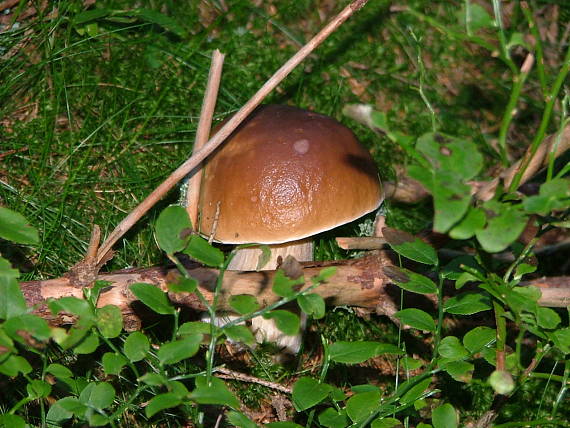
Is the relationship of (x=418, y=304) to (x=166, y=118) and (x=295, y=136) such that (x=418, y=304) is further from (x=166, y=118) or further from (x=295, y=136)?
(x=166, y=118)

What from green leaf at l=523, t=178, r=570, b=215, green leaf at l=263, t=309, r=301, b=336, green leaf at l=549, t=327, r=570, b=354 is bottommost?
green leaf at l=549, t=327, r=570, b=354

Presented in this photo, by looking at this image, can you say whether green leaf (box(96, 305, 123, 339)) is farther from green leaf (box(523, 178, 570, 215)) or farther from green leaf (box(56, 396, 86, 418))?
green leaf (box(523, 178, 570, 215))

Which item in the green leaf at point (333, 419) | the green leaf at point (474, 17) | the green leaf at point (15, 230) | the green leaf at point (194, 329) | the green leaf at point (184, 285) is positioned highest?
the green leaf at point (474, 17)

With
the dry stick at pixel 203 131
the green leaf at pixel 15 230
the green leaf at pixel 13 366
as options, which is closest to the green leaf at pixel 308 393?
the green leaf at pixel 13 366

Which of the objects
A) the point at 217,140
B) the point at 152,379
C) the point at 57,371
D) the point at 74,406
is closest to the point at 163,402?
the point at 152,379

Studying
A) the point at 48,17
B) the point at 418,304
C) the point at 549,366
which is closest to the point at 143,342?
the point at 418,304

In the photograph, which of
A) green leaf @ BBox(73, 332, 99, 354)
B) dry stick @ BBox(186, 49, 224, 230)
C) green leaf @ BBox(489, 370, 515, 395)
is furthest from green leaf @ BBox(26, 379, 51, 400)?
green leaf @ BBox(489, 370, 515, 395)

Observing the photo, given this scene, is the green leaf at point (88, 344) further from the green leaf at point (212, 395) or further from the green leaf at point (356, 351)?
the green leaf at point (356, 351)
